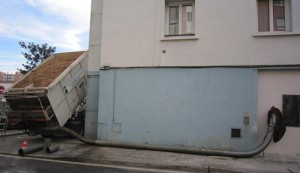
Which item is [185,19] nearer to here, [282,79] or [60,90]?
[282,79]

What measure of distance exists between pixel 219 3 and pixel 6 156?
27.2 ft

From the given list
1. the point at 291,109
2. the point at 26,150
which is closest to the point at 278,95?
the point at 291,109

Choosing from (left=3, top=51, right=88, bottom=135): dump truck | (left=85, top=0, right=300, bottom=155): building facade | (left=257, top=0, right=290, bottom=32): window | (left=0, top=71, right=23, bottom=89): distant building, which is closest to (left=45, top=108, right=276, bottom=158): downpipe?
(left=85, top=0, right=300, bottom=155): building facade

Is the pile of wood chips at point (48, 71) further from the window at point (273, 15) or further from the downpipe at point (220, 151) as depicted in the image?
the window at point (273, 15)

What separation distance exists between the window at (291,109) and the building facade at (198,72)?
1.1 inches

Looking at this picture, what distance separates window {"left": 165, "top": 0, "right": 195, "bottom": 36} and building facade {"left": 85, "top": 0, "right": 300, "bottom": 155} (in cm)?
3

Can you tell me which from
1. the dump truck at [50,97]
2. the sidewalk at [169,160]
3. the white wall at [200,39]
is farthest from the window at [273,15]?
the dump truck at [50,97]

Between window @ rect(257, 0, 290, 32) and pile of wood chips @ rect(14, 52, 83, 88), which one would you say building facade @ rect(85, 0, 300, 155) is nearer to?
window @ rect(257, 0, 290, 32)

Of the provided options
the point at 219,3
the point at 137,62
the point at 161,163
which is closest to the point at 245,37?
the point at 219,3

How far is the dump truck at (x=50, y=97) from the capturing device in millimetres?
10469

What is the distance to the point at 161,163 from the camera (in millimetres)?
8289

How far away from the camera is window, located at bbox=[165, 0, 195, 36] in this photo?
10.9 m

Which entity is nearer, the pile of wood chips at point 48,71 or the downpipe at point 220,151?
the downpipe at point 220,151

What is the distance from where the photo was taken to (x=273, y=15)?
Answer: 33.2 ft
